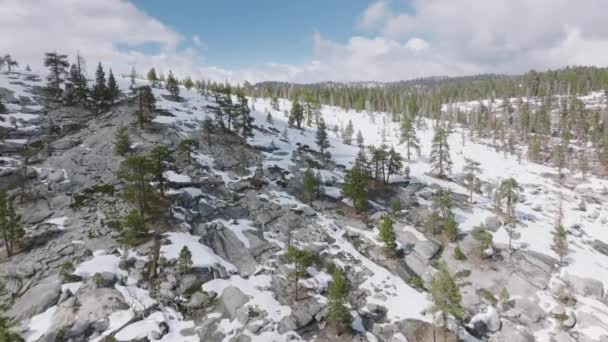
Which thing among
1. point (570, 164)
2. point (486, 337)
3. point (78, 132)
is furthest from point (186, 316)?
point (570, 164)

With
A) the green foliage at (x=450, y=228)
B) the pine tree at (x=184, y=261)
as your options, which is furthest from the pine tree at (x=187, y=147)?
the green foliage at (x=450, y=228)

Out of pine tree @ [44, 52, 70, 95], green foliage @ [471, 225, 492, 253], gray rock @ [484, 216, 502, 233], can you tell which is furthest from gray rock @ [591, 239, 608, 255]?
pine tree @ [44, 52, 70, 95]

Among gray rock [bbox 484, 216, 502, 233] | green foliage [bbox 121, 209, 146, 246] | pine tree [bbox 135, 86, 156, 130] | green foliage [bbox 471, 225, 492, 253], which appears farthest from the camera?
pine tree [bbox 135, 86, 156, 130]

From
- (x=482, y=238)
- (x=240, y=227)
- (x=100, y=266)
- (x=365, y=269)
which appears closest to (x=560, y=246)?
(x=482, y=238)

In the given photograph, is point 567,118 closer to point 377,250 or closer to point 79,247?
point 377,250

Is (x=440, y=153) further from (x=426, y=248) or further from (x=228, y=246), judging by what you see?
(x=228, y=246)

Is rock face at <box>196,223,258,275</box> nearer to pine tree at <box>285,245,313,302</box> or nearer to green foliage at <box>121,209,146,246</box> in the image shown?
pine tree at <box>285,245,313,302</box>
